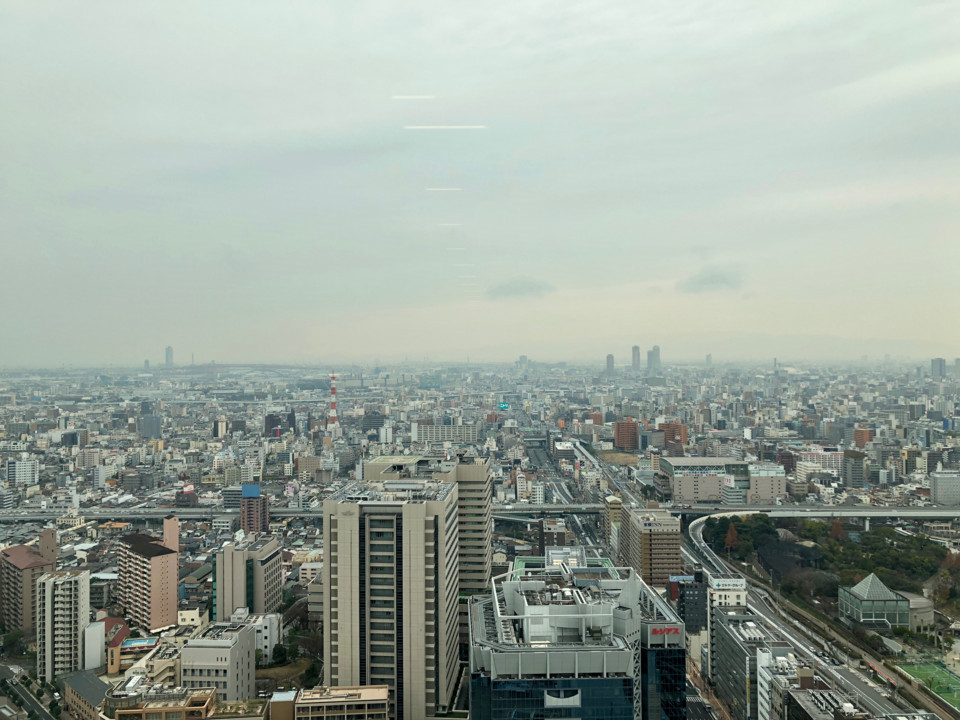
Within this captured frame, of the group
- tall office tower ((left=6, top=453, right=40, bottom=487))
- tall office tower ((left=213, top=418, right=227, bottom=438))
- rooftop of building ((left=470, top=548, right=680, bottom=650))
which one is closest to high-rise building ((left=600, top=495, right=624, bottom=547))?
rooftop of building ((left=470, top=548, right=680, bottom=650))

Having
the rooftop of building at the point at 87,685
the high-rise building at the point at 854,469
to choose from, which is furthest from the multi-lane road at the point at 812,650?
the high-rise building at the point at 854,469

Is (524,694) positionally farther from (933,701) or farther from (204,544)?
(204,544)

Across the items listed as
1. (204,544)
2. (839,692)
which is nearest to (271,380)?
(204,544)

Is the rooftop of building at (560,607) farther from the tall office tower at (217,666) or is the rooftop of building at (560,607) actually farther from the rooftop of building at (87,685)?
the rooftop of building at (87,685)

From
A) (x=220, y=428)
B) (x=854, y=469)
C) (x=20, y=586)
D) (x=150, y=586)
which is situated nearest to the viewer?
(x=20, y=586)

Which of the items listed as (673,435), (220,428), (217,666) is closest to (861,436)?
(673,435)

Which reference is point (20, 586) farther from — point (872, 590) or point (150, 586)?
point (872, 590)
